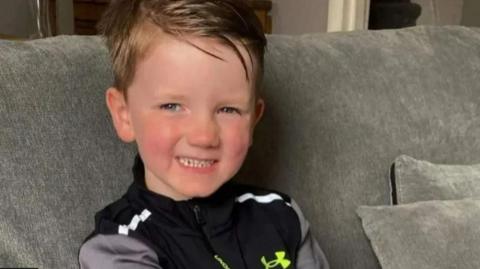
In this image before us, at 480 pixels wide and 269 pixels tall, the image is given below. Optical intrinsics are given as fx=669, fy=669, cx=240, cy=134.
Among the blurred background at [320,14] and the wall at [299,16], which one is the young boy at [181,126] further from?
the wall at [299,16]

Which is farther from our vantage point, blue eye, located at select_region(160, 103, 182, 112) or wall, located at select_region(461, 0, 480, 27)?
wall, located at select_region(461, 0, 480, 27)

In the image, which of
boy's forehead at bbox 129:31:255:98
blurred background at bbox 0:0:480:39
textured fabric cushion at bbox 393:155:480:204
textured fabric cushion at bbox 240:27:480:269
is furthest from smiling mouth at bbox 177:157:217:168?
blurred background at bbox 0:0:480:39

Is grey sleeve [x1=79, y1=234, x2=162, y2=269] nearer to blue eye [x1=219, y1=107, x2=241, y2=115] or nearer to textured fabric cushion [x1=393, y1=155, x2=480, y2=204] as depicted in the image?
blue eye [x1=219, y1=107, x2=241, y2=115]

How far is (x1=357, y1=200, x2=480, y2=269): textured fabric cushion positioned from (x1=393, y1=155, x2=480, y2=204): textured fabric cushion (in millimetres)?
64

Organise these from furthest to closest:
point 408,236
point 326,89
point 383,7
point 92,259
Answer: point 383,7 < point 326,89 < point 408,236 < point 92,259

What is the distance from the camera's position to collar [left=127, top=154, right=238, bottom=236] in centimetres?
102

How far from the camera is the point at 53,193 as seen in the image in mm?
1013

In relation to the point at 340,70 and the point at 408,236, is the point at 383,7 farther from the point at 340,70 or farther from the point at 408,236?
the point at 408,236

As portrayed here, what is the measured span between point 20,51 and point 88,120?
0.50 feet

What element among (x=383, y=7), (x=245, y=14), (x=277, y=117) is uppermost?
(x=245, y=14)

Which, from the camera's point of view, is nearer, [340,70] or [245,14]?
[245,14]

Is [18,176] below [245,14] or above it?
below

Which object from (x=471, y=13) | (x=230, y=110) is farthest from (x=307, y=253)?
(x=471, y=13)

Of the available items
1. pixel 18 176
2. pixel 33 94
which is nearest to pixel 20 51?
pixel 33 94
